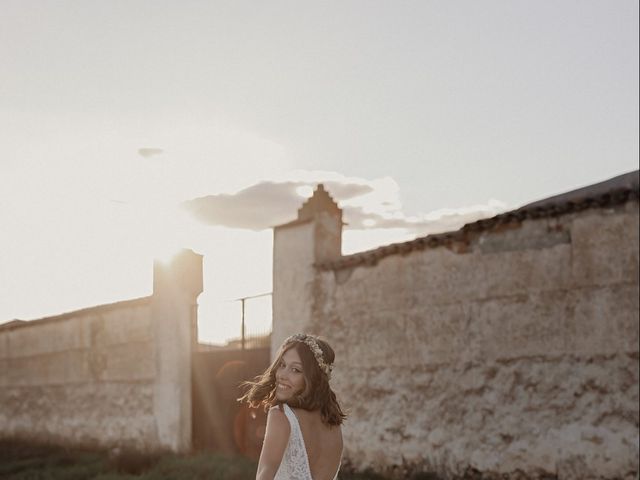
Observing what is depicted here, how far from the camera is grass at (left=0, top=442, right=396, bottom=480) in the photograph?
11078mm

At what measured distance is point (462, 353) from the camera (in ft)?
31.4

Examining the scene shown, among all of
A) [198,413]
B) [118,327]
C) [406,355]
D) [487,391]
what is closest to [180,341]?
[198,413]

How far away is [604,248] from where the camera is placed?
8.45 m

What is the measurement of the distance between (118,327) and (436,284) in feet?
26.6

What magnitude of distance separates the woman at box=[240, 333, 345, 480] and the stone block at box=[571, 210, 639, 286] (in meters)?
5.24

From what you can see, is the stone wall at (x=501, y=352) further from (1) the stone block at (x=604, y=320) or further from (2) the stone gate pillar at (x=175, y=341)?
(2) the stone gate pillar at (x=175, y=341)

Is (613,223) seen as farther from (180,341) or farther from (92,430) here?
(92,430)

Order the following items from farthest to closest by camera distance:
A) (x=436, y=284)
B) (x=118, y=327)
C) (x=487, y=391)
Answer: (x=118, y=327) → (x=436, y=284) → (x=487, y=391)

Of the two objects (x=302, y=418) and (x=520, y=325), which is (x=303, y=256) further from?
(x=302, y=418)

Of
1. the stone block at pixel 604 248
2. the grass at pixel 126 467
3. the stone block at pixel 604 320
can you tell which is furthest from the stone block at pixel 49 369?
the stone block at pixel 604 248

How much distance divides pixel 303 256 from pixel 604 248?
461 centimetres

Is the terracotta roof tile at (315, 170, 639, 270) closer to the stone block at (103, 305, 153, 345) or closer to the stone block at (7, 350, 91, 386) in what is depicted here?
the stone block at (103, 305, 153, 345)

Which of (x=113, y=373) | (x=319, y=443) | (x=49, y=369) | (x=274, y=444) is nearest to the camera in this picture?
(x=274, y=444)

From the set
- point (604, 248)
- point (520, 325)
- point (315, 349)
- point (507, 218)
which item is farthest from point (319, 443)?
point (507, 218)
